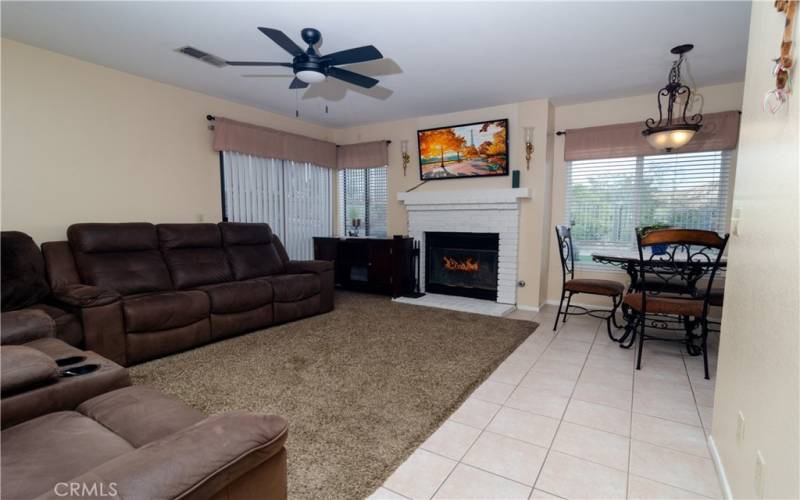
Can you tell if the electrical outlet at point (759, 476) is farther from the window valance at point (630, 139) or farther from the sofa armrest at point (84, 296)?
the window valance at point (630, 139)

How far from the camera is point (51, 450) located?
1.07 m

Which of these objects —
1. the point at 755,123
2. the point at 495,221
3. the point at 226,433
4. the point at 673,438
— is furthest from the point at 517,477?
the point at 495,221

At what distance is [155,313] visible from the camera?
286cm

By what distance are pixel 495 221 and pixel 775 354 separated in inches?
146

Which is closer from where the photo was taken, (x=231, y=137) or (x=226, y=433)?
(x=226, y=433)

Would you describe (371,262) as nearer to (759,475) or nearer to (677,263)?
(677,263)

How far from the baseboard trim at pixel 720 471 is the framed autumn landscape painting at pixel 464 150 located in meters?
3.47

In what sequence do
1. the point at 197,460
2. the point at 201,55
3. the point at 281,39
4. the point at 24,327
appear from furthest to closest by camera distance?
the point at 201,55, the point at 281,39, the point at 24,327, the point at 197,460

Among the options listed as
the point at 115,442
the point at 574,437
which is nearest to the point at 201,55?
the point at 115,442

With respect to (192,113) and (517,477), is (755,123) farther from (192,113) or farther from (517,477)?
(192,113)

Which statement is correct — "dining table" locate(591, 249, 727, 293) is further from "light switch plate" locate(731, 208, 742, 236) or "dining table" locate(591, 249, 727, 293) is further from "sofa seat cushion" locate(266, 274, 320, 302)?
"sofa seat cushion" locate(266, 274, 320, 302)

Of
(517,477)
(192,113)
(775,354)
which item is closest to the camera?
(775,354)

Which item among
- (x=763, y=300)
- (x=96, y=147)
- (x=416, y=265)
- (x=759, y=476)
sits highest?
(x=96, y=147)

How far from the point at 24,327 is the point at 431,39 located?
3.09 m
